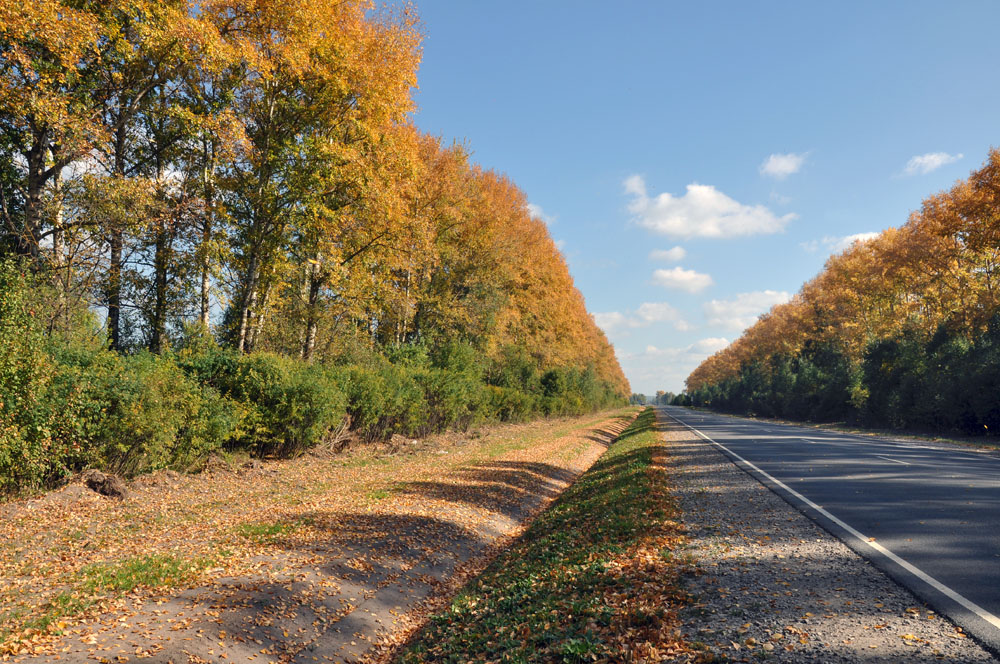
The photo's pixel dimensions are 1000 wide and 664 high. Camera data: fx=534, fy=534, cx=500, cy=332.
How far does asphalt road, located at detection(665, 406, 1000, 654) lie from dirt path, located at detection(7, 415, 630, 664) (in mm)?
5317

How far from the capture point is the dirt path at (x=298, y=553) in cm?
507

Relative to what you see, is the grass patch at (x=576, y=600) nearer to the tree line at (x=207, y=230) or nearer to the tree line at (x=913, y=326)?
the tree line at (x=207, y=230)

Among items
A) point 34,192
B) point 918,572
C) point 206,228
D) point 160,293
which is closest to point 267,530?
point 918,572

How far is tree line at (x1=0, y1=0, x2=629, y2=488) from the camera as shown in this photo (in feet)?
31.1

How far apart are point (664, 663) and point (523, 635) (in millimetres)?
1562

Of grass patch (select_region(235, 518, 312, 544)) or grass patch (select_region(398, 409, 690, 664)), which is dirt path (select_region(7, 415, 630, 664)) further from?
grass patch (select_region(398, 409, 690, 664))

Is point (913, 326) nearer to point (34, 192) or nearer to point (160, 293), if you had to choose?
point (160, 293)

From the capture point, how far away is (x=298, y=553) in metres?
7.41

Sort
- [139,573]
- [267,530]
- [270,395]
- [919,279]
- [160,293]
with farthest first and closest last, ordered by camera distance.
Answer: [919,279] → [160,293] → [270,395] → [267,530] → [139,573]

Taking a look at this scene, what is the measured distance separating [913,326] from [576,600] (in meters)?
45.9

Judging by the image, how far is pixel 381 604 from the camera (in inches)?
265

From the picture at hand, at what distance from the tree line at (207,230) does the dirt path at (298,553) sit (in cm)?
158

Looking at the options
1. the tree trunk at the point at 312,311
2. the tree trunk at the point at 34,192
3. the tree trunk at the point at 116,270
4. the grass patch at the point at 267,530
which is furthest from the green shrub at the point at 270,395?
the grass patch at the point at 267,530

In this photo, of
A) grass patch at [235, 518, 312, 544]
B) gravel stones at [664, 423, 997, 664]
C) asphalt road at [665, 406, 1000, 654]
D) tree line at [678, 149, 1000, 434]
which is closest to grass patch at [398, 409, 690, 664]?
gravel stones at [664, 423, 997, 664]
